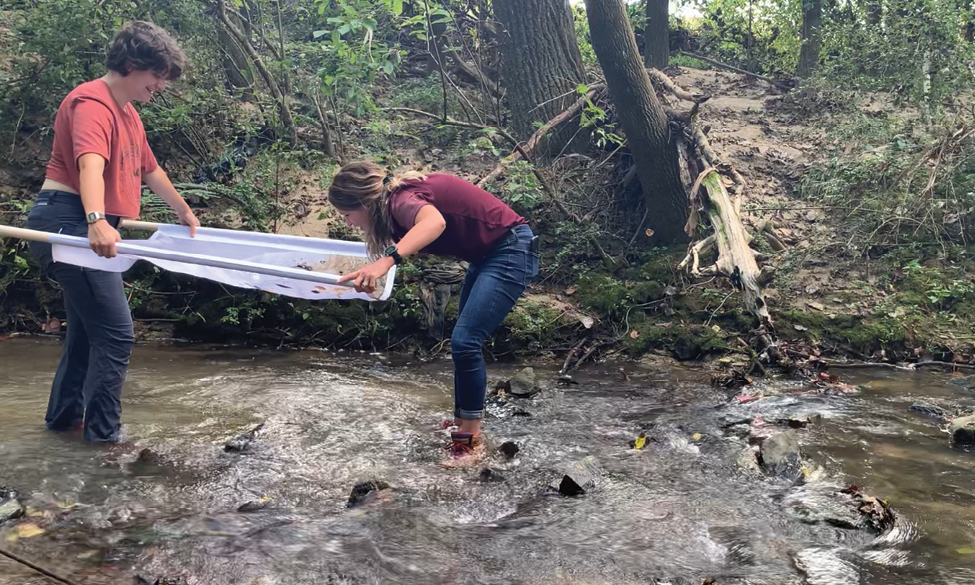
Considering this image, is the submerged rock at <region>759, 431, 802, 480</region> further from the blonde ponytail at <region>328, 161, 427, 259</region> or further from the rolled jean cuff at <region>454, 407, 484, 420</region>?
the blonde ponytail at <region>328, 161, 427, 259</region>

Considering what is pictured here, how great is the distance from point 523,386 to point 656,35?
9296 mm

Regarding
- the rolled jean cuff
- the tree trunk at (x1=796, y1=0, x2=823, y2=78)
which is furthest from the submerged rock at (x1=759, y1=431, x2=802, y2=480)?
the tree trunk at (x1=796, y1=0, x2=823, y2=78)

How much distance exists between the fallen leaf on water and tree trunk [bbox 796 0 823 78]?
12.2m

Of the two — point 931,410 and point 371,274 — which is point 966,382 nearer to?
point 931,410

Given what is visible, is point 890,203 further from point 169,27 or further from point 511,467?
point 169,27

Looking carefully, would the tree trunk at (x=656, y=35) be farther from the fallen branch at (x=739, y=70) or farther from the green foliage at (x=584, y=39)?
the fallen branch at (x=739, y=70)

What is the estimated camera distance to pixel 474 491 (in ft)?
11.5

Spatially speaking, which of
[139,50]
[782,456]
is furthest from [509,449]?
[139,50]

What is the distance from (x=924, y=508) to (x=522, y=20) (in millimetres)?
7285

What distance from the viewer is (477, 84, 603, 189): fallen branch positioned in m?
7.70

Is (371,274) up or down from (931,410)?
up

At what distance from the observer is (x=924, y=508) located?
3.24 metres

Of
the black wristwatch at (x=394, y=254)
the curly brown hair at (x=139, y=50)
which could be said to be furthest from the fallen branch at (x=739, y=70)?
the curly brown hair at (x=139, y=50)

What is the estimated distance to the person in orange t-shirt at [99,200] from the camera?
3.46 metres
